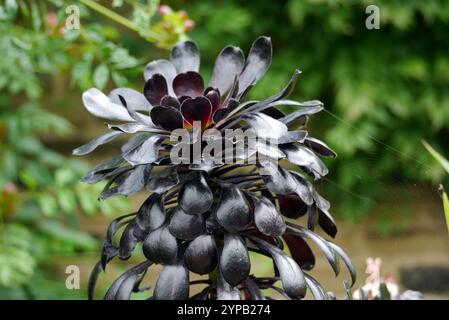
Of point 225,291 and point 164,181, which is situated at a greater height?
point 164,181

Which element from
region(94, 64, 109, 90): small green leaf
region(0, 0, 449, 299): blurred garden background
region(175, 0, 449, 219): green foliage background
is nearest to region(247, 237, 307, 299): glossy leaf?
region(94, 64, 109, 90): small green leaf

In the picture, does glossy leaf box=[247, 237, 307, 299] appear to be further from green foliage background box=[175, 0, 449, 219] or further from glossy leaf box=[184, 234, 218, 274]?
green foliage background box=[175, 0, 449, 219]

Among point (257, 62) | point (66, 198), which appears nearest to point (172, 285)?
point (257, 62)

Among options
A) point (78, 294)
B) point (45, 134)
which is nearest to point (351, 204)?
point (78, 294)

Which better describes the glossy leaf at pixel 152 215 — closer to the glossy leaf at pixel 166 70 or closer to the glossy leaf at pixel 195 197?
the glossy leaf at pixel 195 197

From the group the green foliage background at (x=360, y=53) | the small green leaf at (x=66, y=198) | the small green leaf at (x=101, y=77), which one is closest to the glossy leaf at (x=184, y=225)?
the small green leaf at (x=101, y=77)

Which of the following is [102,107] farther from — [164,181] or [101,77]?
[101,77]

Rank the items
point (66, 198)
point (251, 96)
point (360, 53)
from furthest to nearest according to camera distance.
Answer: point (360, 53)
point (251, 96)
point (66, 198)
